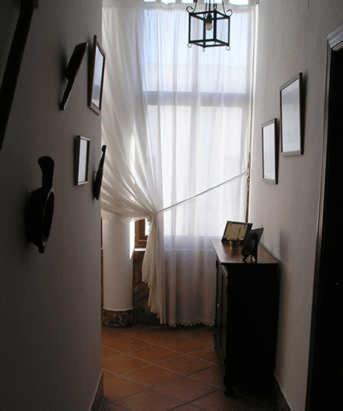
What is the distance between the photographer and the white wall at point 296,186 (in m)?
1.95

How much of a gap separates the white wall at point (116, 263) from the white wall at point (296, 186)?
→ 1.28 m

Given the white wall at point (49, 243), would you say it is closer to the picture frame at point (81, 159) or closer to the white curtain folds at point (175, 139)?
the picture frame at point (81, 159)

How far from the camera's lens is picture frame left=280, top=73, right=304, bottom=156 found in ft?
7.13

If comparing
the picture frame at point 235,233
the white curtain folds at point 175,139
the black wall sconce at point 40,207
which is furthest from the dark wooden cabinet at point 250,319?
the black wall sconce at point 40,207

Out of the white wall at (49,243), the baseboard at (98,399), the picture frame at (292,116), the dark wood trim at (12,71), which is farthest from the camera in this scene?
the baseboard at (98,399)

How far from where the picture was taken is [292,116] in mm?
2324

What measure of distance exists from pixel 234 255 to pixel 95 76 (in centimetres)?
148

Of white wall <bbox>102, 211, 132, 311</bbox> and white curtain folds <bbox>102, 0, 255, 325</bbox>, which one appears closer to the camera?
white curtain folds <bbox>102, 0, 255, 325</bbox>

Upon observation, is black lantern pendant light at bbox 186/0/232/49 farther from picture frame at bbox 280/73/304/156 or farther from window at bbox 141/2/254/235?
picture frame at bbox 280/73/304/156

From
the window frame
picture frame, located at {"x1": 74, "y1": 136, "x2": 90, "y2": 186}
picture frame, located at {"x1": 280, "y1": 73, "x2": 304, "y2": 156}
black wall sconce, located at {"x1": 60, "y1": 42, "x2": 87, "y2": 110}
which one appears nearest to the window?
the window frame

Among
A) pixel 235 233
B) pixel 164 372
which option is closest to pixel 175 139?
pixel 235 233

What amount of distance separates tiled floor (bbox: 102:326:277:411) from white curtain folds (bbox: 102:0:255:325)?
283mm

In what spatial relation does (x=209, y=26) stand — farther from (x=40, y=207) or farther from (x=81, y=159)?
(x=40, y=207)

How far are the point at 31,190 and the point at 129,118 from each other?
2.41 m
